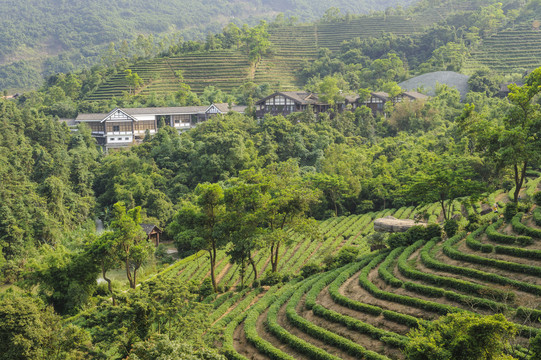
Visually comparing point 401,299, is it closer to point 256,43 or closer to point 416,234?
point 416,234

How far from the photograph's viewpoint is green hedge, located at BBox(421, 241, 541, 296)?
19.3 metres

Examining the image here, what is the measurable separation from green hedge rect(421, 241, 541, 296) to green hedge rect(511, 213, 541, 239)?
149 inches

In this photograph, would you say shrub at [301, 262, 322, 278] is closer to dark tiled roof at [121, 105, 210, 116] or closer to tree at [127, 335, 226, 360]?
tree at [127, 335, 226, 360]

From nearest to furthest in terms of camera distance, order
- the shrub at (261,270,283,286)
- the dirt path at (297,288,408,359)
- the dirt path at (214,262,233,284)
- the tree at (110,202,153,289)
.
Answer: the dirt path at (297,288,408,359) → the tree at (110,202,153,289) → the shrub at (261,270,283,286) → the dirt path at (214,262,233,284)

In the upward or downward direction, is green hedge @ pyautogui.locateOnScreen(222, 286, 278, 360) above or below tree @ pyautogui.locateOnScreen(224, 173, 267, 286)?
below

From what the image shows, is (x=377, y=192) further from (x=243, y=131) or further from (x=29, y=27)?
(x=29, y=27)

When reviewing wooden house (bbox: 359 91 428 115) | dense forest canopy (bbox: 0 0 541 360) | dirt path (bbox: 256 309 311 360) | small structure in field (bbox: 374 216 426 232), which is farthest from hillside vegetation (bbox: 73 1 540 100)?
dirt path (bbox: 256 309 311 360)

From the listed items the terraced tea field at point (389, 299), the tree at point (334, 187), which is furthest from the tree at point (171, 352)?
the tree at point (334, 187)

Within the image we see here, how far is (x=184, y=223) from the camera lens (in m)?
29.3

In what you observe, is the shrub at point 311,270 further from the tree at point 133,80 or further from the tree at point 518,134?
the tree at point 133,80

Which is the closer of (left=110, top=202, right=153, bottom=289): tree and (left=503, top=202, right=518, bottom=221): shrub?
(left=503, top=202, right=518, bottom=221): shrub

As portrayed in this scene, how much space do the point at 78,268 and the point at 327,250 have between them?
1626cm

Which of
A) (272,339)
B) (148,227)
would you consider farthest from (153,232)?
(272,339)

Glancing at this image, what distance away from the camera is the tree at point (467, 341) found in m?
13.5
